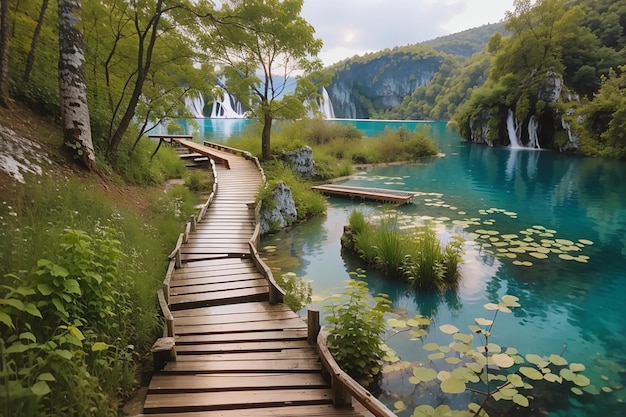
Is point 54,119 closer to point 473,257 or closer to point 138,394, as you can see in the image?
point 138,394

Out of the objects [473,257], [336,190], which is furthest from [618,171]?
[473,257]

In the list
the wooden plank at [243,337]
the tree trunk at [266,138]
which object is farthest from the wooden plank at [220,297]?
the tree trunk at [266,138]

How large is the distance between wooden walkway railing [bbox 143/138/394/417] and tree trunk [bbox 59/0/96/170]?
291cm

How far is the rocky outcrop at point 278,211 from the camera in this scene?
35.4ft

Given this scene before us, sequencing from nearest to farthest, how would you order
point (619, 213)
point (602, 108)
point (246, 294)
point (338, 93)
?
point (246, 294) → point (619, 213) → point (602, 108) → point (338, 93)

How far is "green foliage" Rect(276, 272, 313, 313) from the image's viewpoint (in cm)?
608

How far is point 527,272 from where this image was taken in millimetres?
7953

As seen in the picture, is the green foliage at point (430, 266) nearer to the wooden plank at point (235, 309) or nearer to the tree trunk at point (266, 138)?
the wooden plank at point (235, 309)

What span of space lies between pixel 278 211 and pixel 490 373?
7641 millimetres

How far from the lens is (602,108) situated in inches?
1118

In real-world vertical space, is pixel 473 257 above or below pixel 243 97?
below

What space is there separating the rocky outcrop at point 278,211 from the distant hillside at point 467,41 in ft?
553

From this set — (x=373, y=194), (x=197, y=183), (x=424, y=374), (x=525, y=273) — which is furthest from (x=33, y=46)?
(x=525, y=273)

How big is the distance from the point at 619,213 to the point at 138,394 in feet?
52.8
